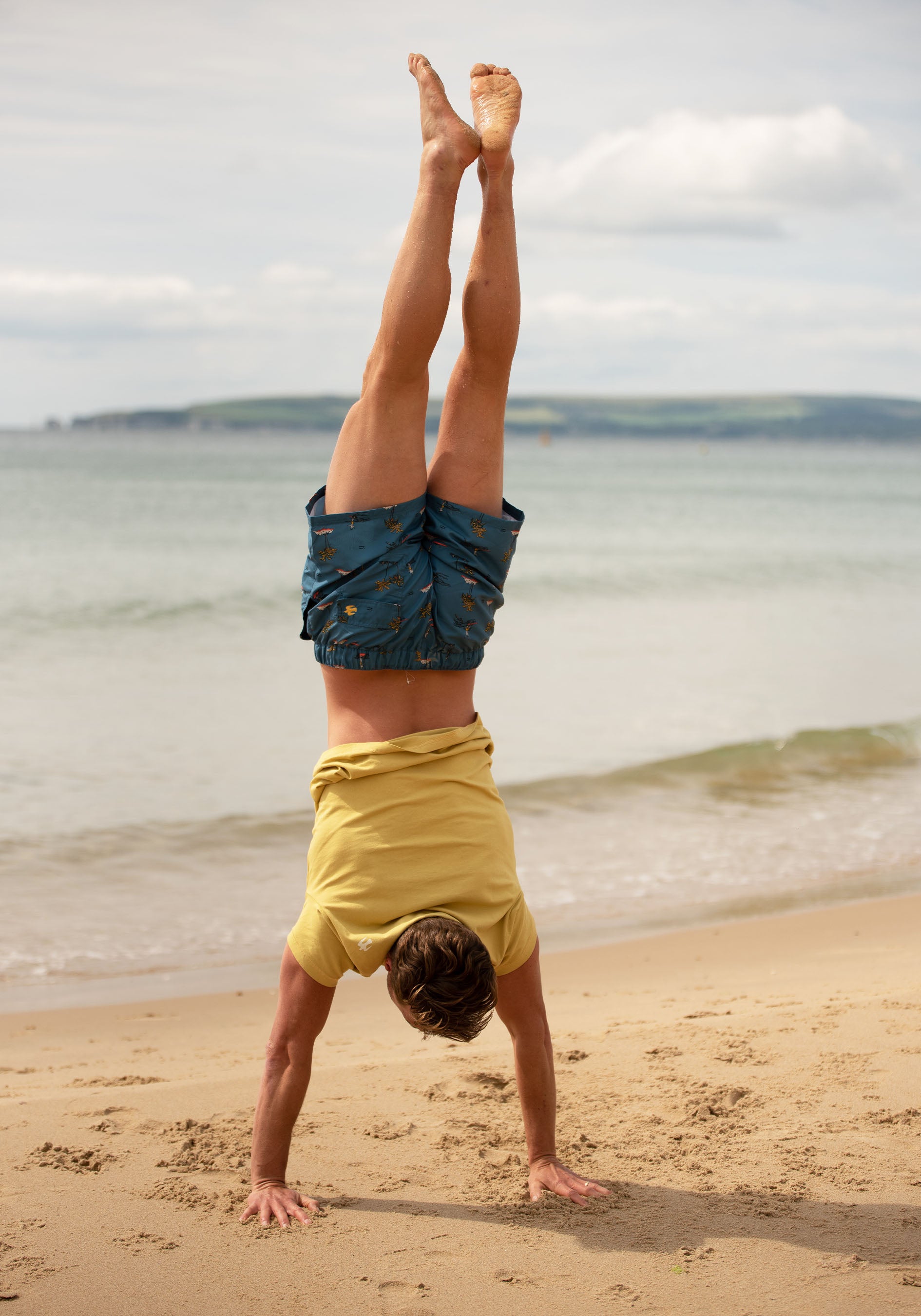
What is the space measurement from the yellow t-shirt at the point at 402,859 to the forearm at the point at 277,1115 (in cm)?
29

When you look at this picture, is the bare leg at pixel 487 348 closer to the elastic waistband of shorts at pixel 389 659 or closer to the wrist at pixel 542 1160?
the elastic waistband of shorts at pixel 389 659

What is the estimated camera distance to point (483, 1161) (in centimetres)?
359

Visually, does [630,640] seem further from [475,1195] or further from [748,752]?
[475,1195]

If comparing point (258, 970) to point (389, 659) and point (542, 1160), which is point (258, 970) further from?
point (389, 659)

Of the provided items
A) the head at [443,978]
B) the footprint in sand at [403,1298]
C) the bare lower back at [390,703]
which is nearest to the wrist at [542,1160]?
the footprint in sand at [403,1298]

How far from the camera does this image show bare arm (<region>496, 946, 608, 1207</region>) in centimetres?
324

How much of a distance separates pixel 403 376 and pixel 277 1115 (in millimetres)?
2036

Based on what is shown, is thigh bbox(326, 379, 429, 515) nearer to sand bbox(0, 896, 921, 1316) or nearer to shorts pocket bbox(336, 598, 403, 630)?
shorts pocket bbox(336, 598, 403, 630)

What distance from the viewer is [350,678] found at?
3.26 metres

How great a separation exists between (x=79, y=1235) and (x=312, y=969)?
961 millimetres

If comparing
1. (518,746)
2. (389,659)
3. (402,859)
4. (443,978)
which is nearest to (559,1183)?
(443,978)

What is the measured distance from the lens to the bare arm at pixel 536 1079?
3.24 metres

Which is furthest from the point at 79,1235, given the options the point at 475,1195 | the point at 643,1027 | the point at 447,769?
the point at 643,1027

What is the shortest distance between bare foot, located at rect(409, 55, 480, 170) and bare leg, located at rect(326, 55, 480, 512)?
85 millimetres
